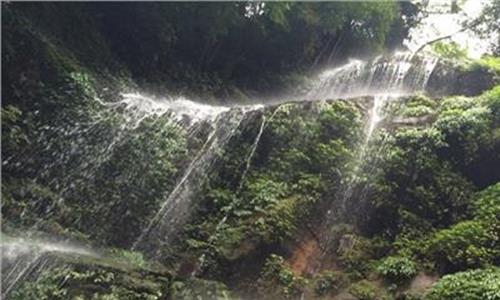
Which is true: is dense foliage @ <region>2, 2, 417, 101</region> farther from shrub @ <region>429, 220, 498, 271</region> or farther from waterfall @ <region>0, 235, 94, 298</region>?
shrub @ <region>429, 220, 498, 271</region>

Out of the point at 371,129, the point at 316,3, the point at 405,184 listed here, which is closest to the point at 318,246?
the point at 405,184

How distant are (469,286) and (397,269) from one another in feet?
4.37

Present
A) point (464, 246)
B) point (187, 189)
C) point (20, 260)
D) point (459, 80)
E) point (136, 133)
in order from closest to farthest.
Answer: point (20, 260) < point (464, 246) < point (187, 189) < point (136, 133) < point (459, 80)

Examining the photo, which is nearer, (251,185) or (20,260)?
(20,260)

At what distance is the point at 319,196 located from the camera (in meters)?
Answer: 11.6

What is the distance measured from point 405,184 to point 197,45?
768 centimetres

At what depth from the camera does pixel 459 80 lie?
1705 cm

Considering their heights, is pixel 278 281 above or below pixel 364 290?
below

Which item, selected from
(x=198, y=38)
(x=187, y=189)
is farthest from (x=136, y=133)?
(x=198, y=38)

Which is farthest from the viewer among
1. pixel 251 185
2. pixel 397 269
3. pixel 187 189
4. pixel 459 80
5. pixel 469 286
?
pixel 459 80

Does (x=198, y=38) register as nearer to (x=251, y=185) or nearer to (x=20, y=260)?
(x=251, y=185)

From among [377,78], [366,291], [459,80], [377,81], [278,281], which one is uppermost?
[377,78]

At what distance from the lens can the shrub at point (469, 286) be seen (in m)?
8.67

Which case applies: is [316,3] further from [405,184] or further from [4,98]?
[4,98]
